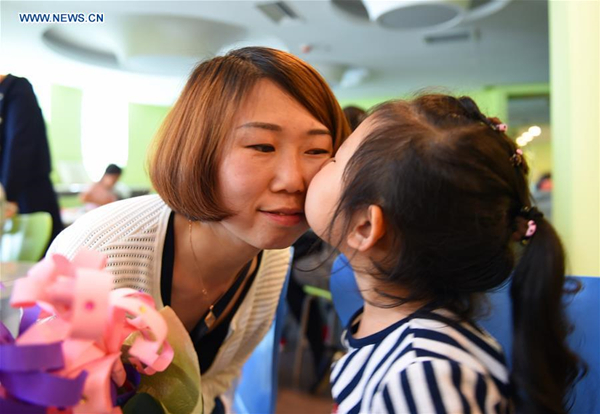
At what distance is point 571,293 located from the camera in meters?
0.73

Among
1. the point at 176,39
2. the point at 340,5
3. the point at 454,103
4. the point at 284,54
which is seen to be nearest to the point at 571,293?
the point at 454,103

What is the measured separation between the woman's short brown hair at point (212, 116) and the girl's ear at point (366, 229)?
22cm

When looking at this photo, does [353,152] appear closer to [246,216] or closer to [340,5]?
[246,216]

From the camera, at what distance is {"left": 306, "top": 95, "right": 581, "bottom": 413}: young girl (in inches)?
24.2

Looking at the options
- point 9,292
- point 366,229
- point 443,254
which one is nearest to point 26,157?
point 9,292

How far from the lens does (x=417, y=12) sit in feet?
12.8

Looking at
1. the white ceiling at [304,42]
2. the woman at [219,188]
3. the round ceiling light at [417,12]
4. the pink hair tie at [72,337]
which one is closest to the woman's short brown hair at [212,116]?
the woman at [219,188]

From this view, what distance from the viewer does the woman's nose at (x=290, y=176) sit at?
770mm

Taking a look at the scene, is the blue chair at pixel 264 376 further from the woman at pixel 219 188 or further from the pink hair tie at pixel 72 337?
the pink hair tie at pixel 72 337

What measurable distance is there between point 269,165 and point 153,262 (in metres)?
0.32

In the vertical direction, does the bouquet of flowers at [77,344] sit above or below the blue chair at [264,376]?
above

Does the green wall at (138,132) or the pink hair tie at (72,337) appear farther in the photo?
the green wall at (138,132)

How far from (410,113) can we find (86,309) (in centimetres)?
51

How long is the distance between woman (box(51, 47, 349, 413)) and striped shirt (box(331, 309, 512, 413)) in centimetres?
25
